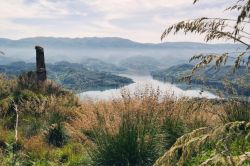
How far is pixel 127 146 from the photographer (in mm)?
7836

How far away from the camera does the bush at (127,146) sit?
306 inches

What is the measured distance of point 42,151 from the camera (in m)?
9.91

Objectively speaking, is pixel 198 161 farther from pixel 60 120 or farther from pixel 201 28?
pixel 60 120

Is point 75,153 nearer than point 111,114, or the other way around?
point 111,114

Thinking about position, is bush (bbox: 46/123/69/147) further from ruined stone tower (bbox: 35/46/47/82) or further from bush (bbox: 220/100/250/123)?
ruined stone tower (bbox: 35/46/47/82)

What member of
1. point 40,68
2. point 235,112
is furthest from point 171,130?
point 40,68

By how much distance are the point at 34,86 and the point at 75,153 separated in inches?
448

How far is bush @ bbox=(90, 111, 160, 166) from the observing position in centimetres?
778

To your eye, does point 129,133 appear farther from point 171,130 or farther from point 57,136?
point 57,136

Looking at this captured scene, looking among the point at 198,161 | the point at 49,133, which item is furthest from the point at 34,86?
the point at 198,161

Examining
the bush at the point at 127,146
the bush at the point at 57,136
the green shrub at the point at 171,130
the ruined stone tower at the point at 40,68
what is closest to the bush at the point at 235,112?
the green shrub at the point at 171,130

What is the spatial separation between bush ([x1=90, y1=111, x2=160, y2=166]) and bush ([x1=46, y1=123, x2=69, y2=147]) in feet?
12.1

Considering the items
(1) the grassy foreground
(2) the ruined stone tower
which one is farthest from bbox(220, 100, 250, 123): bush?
(2) the ruined stone tower

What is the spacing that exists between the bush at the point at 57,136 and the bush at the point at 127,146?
3.70 metres
